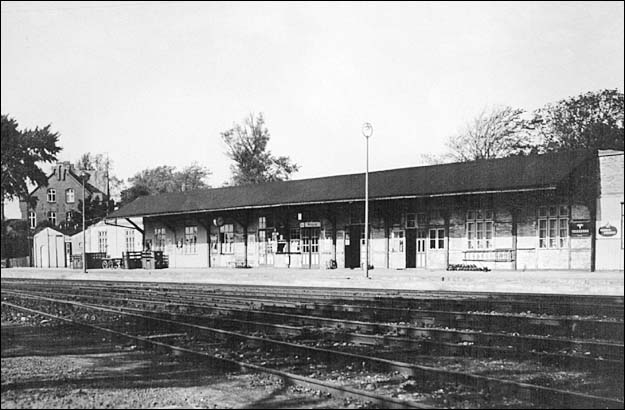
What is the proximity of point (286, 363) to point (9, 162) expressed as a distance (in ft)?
14.5

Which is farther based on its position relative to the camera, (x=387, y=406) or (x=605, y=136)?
(x=605, y=136)

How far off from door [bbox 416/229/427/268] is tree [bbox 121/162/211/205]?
186ft

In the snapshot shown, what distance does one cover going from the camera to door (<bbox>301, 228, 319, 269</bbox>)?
108ft

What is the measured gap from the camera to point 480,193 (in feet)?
83.5

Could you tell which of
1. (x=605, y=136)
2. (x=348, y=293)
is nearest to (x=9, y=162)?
(x=348, y=293)

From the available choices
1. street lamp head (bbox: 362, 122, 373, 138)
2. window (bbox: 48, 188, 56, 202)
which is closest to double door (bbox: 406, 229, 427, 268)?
street lamp head (bbox: 362, 122, 373, 138)

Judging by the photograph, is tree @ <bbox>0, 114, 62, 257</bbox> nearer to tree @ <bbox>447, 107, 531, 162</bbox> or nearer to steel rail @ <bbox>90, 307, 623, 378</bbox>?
steel rail @ <bbox>90, 307, 623, 378</bbox>

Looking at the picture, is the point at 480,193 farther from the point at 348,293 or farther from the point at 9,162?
the point at 9,162

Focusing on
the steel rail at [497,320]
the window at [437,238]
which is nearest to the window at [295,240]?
the window at [437,238]

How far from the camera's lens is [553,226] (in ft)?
82.7

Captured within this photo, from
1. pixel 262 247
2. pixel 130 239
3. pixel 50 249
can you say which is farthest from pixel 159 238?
pixel 50 249

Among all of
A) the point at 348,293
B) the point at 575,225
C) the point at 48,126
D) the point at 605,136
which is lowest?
the point at 348,293

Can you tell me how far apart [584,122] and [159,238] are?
97.1ft

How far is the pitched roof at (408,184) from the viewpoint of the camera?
25031 mm
